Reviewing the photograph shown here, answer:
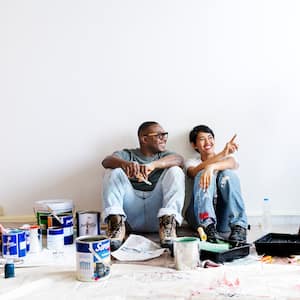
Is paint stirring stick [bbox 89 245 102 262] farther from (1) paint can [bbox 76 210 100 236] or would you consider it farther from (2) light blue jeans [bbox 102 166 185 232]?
(1) paint can [bbox 76 210 100 236]

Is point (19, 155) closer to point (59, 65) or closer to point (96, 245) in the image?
point (59, 65)

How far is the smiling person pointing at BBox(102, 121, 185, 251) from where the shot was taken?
8.31ft

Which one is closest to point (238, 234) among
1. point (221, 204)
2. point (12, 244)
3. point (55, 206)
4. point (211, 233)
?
point (211, 233)

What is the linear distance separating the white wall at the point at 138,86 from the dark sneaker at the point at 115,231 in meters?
0.70

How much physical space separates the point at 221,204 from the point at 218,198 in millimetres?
39

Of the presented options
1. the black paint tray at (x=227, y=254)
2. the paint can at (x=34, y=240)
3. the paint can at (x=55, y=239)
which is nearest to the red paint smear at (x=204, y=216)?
the black paint tray at (x=227, y=254)

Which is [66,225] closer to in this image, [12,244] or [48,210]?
[48,210]

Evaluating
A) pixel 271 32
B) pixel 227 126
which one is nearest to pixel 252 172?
pixel 227 126

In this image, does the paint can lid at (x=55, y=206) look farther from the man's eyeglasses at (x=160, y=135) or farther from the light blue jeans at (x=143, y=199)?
the man's eyeglasses at (x=160, y=135)

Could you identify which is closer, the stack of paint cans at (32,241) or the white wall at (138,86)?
the stack of paint cans at (32,241)

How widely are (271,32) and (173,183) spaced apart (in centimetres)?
122

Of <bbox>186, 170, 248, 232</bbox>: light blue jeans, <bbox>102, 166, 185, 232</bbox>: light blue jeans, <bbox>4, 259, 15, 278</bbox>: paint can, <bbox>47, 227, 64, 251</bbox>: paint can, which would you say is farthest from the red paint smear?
<bbox>4, 259, 15, 278</bbox>: paint can

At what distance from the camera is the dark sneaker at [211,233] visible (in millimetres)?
2445

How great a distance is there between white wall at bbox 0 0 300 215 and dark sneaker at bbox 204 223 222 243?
63cm
